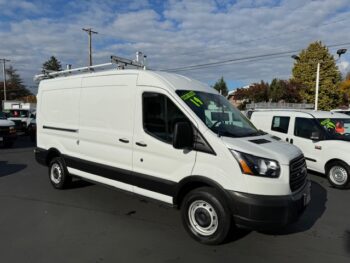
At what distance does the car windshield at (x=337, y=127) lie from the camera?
27.4 ft

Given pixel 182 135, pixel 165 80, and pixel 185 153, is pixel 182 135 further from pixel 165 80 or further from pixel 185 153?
pixel 165 80

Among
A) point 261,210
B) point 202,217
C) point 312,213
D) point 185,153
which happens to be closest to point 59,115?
point 185,153

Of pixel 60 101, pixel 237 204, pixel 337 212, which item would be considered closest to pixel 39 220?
pixel 60 101

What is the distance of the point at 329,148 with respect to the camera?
26.7 feet

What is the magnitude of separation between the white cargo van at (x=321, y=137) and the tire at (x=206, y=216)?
4.86m

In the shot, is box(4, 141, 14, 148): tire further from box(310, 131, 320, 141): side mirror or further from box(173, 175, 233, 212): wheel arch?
box(310, 131, 320, 141): side mirror

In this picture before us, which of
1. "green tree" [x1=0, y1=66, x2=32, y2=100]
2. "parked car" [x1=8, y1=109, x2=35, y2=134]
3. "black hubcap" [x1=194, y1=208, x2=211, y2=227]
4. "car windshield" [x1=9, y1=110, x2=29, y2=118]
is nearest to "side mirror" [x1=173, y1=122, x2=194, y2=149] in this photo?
"black hubcap" [x1=194, y1=208, x2=211, y2=227]

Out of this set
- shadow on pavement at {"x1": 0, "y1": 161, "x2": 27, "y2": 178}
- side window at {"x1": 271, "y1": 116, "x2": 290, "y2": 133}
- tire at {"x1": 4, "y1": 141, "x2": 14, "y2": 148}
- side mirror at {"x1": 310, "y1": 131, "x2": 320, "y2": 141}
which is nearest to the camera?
side mirror at {"x1": 310, "y1": 131, "x2": 320, "y2": 141}

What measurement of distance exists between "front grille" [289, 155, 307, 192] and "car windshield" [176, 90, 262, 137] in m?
0.76

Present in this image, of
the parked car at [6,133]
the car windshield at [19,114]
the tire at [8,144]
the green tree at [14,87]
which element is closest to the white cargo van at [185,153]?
the parked car at [6,133]

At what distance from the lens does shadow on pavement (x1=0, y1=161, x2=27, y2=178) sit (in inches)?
365

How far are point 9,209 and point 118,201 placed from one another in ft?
6.29

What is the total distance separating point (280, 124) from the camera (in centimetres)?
973

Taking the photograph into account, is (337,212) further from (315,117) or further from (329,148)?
(315,117)
